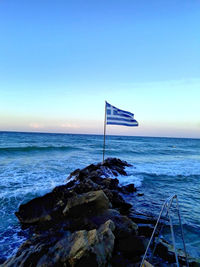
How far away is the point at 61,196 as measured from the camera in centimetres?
745

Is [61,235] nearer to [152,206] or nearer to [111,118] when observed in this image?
[152,206]

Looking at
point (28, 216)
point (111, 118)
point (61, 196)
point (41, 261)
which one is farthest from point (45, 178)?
point (41, 261)

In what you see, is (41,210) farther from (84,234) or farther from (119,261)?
(119,261)

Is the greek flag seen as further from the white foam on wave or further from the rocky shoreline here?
the rocky shoreline

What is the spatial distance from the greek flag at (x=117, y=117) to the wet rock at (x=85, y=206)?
8.95m

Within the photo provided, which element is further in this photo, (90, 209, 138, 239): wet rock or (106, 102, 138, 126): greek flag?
(106, 102, 138, 126): greek flag

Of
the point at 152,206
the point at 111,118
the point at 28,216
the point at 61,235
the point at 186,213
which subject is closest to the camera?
the point at 61,235

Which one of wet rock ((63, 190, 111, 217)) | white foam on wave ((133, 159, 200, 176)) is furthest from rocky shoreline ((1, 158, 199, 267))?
white foam on wave ((133, 159, 200, 176))

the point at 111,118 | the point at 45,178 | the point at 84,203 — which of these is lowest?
the point at 45,178

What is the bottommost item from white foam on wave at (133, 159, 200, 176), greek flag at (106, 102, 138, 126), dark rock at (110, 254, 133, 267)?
white foam on wave at (133, 159, 200, 176)

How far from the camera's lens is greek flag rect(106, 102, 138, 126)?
1438 centimetres

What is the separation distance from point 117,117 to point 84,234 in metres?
11.4

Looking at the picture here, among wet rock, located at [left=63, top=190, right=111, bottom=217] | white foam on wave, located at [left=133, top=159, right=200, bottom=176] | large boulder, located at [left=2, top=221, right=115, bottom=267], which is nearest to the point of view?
large boulder, located at [left=2, top=221, right=115, bottom=267]

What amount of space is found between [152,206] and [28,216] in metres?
5.51
